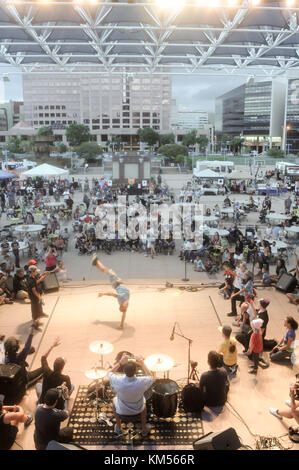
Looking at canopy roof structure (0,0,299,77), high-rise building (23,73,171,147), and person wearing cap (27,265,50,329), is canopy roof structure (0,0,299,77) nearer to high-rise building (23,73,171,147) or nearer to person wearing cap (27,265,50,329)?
person wearing cap (27,265,50,329)

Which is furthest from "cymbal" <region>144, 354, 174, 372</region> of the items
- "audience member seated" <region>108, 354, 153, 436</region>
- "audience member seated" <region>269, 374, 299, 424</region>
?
"audience member seated" <region>269, 374, 299, 424</region>

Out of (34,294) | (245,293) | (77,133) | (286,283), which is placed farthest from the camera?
(77,133)

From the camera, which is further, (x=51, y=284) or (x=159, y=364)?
(x=51, y=284)

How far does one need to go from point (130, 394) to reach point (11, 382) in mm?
1684

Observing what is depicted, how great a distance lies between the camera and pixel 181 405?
5270 millimetres

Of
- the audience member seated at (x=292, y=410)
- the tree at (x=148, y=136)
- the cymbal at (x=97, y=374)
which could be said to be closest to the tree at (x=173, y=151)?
the tree at (x=148, y=136)

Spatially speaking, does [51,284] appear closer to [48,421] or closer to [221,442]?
[48,421]

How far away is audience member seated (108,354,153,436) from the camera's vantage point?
14.9 ft

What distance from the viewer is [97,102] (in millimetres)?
131125

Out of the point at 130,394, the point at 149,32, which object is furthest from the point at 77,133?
the point at 130,394

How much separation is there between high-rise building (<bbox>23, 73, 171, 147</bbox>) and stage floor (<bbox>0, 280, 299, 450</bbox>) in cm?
12571

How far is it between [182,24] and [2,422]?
17.5 meters

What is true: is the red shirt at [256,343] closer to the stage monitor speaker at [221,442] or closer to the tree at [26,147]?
the stage monitor speaker at [221,442]
